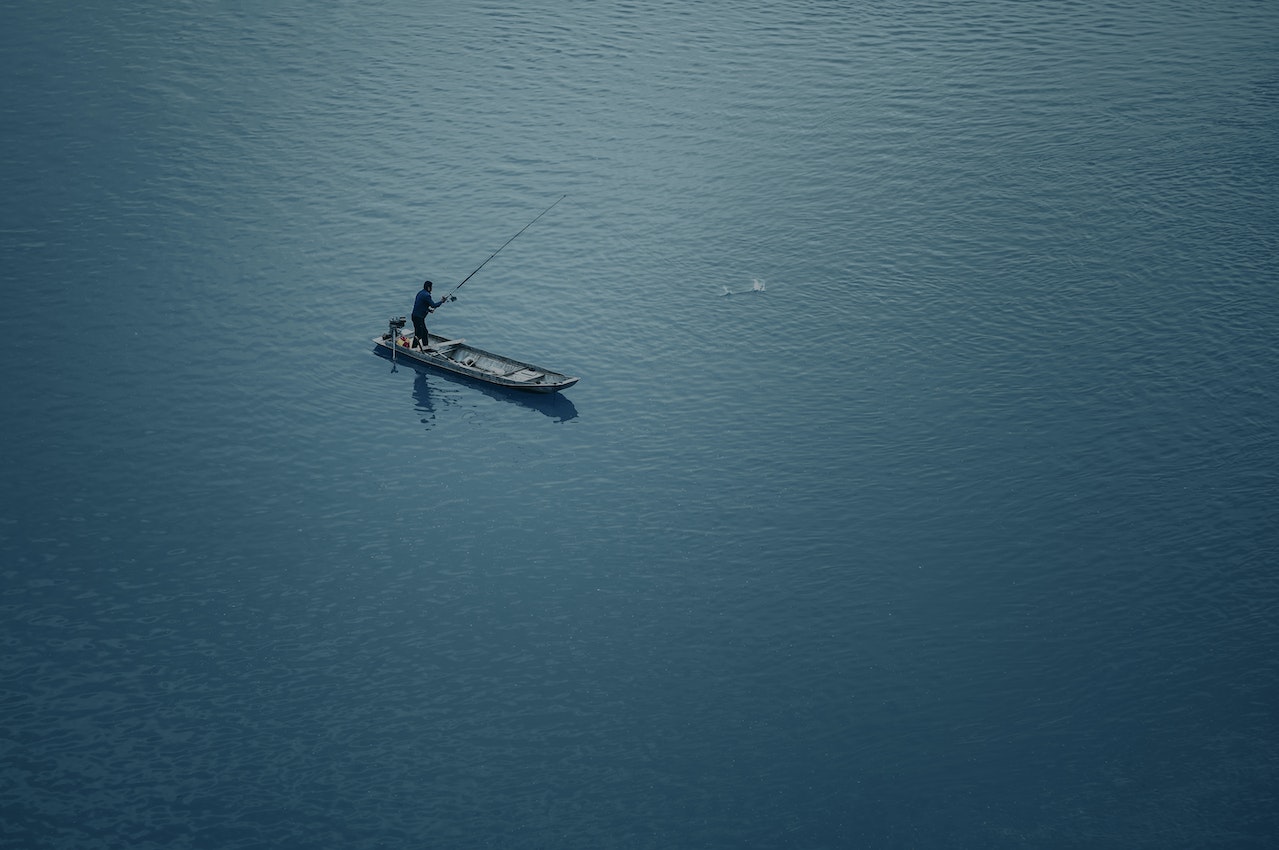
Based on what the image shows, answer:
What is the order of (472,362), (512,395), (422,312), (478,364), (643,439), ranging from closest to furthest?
(643,439) → (512,395) → (422,312) → (478,364) → (472,362)

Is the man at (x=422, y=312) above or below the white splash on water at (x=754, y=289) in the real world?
below

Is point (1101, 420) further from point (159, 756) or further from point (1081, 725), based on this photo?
point (159, 756)

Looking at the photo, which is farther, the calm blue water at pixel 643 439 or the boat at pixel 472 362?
the boat at pixel 472 362

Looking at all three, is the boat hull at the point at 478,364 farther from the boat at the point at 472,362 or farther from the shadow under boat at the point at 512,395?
the shadow under boat at the point at 512,395

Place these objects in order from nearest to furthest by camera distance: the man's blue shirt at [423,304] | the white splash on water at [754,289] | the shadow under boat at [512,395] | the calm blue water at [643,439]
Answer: the calm blue water at [643,439]
the shadow under boat at [512,395]
the man's blue shirt at [423,304]
the white splash on water at [754,289]

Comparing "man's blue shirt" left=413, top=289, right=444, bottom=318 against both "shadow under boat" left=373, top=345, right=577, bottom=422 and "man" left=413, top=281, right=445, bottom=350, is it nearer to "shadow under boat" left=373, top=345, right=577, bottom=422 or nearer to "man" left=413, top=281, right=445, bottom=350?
"man" left=413, top=281, right=445, bottom=350

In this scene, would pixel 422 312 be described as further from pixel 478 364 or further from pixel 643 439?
pixel 643 439

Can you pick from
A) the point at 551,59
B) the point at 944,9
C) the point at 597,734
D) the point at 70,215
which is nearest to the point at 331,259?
the point at 70,215

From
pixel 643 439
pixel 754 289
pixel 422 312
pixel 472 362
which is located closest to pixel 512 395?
pixel 472 362

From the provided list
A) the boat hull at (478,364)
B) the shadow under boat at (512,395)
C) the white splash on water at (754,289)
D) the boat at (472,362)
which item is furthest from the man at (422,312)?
the white splash on water at (754,289)
